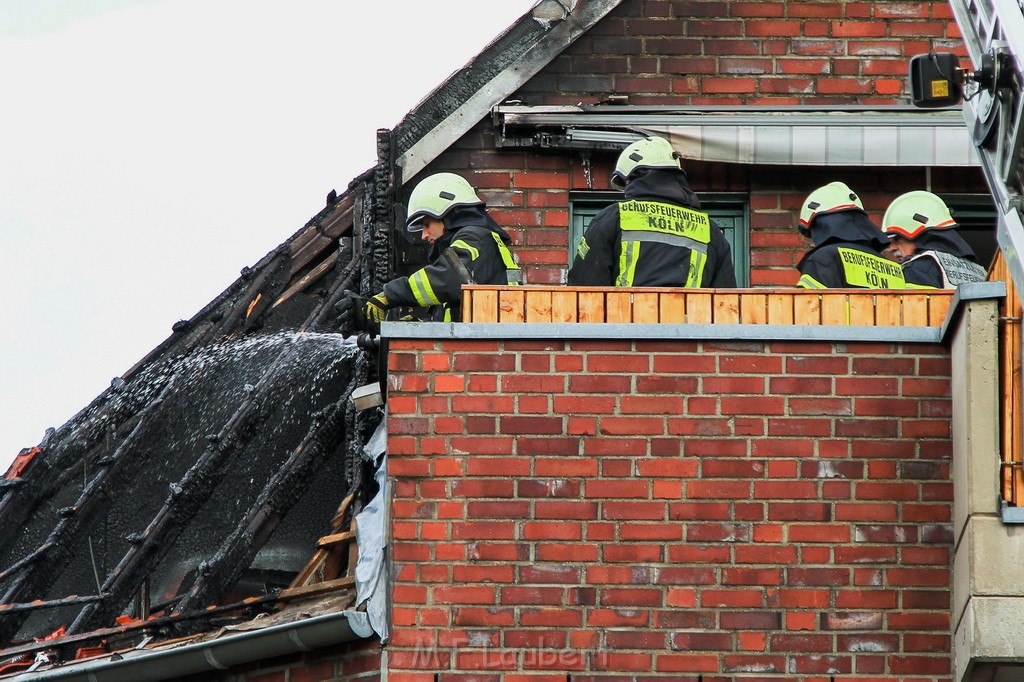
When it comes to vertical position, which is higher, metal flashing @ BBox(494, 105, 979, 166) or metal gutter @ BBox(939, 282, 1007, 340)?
metal flashing @ BBox(494, 105, 979, 166)

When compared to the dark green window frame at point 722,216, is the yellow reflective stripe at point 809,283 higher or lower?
lower

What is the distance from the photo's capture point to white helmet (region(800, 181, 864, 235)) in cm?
1158

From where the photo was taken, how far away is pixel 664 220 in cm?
1098

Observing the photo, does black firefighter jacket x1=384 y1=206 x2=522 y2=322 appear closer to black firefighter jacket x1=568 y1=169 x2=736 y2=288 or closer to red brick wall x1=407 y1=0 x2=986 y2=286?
black firefighter jacket x1=568 y1=169 x2=736 y2=288

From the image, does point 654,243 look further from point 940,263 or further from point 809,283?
point 940,263

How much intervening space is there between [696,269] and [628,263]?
36 centimetres

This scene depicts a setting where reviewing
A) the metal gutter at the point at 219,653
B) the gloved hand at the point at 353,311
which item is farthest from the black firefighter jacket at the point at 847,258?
the metal gutter at the point at 219,653

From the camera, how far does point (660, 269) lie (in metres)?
10.8

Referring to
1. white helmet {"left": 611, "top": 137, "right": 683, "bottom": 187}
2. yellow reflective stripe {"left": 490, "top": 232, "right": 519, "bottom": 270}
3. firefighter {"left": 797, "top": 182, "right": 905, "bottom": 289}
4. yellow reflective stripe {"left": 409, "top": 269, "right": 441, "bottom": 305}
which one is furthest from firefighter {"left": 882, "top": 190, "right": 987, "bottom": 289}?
yellow reflective stripe {"left": 409, "top": 269, "right": 441, "bottom": 305}

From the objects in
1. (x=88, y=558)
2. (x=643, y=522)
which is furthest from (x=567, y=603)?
(x=88, y=558)

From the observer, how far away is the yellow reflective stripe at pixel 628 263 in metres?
10.8

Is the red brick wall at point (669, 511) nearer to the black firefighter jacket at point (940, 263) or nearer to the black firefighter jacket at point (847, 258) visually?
the black firefighter jacket at point (847, 258)

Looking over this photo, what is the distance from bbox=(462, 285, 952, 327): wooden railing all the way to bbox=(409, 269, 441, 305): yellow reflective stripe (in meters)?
1.12

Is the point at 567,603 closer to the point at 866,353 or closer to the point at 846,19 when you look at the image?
the point at 866,353
